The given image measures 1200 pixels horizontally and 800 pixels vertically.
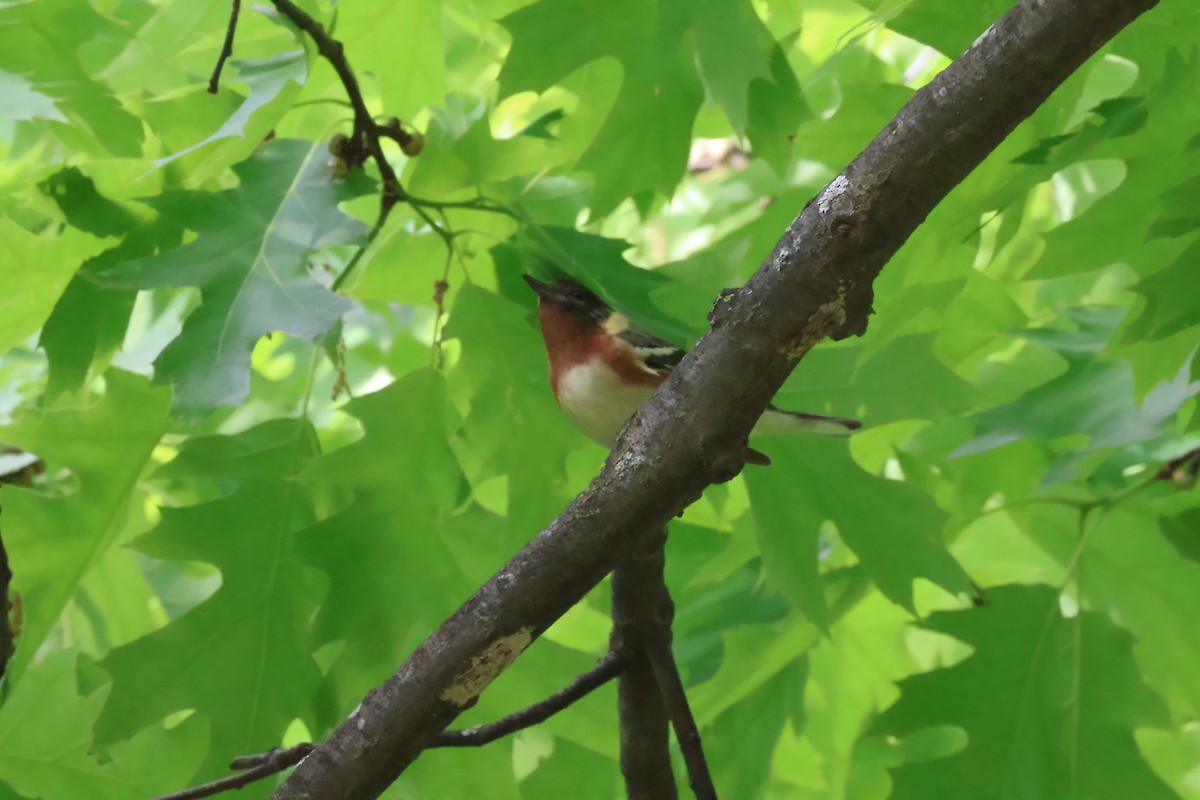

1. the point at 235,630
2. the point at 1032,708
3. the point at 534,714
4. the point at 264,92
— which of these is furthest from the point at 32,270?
Answer: the point at 1032,708

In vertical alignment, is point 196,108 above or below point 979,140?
above

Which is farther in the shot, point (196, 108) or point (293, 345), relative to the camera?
point (293, 345)

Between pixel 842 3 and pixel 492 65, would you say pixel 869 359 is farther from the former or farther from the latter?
pixel 492 65

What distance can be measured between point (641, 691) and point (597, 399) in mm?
407

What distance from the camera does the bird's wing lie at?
1.76 m

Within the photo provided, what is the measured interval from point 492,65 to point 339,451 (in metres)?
1.63

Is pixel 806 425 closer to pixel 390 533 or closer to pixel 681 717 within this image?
pixel 681 717

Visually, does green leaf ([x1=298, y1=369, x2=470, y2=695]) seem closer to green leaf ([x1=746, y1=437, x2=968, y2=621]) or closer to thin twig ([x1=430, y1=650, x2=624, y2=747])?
thin twig ([x1=430, y1=650, x2=624, y2=747])

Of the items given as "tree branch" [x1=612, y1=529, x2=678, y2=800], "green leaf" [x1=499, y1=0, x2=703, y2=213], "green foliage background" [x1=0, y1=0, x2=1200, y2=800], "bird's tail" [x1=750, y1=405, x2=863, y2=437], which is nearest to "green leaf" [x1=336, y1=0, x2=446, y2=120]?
"green foliage background" [x1=0, y1=0, x2=1200, y2=800]

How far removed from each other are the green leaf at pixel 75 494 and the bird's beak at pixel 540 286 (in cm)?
58

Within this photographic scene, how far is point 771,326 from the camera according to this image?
3.49ft

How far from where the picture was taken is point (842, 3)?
2510 mm

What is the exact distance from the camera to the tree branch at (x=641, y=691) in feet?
4.71

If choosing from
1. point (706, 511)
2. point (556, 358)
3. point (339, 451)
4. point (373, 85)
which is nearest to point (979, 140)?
point (556, 358)
